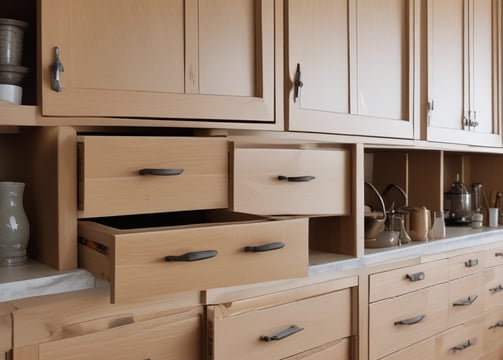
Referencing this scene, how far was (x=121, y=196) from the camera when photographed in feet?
3.88

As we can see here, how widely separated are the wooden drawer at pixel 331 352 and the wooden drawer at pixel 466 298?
2.06 feet


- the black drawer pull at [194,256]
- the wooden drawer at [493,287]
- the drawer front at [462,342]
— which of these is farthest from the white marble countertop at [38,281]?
the wooden drawer at [493,287]

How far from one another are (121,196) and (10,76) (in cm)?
37

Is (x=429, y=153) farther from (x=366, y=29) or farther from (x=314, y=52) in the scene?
(x=314, y=52)

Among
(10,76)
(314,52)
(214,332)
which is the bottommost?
Result: (214,332)

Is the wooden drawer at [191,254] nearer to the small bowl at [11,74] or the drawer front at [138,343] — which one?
the drawer front at [138,343]

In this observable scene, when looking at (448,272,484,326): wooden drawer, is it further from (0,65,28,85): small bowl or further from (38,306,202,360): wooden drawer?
(0,65,28,85): small bowl

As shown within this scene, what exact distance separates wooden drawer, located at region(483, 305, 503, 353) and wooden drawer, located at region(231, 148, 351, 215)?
43.1 inches

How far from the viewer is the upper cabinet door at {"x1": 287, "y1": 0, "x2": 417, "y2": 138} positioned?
1528 millimetres

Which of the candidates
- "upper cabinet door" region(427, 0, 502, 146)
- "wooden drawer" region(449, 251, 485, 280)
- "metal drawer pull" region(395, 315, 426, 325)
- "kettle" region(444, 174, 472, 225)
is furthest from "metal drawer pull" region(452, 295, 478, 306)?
"upper cabinet door" region(427, 0, 502, 146)

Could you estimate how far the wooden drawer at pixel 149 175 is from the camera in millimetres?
1146

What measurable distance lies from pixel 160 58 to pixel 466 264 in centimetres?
152

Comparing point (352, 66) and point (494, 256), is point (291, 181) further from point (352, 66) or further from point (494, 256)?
point (494, 256)

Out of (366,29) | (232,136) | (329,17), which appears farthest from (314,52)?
(232,136)
